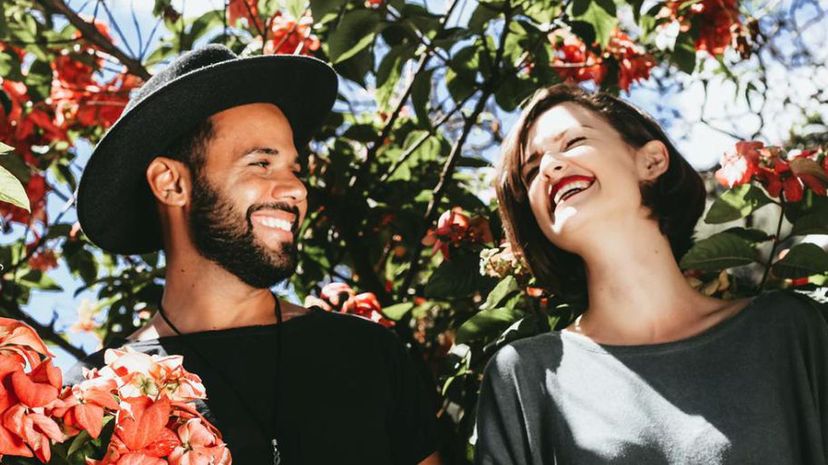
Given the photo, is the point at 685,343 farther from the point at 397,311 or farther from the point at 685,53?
the point at 685,53

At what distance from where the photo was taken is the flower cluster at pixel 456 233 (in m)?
2.27

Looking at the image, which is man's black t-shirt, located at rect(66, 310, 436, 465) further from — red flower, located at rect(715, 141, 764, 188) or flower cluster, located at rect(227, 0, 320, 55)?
flower cluster, located at rect(227, 0, 320, 55)

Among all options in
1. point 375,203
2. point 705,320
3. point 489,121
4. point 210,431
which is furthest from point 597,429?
point 489,121

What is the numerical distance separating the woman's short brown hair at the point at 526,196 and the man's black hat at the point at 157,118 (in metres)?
0.50

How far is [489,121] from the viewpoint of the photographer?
443 centimetres

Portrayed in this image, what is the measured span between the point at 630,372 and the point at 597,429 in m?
0.13

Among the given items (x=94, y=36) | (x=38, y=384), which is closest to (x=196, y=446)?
(x=38, y=384)

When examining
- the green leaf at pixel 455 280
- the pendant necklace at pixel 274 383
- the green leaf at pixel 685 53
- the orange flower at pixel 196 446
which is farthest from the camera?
the green leaf at pixel 685 53

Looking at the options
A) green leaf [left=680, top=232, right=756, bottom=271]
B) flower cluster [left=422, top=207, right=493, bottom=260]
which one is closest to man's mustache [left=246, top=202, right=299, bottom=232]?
flower cluster [left=422, top=207, right=493, bottom=260]

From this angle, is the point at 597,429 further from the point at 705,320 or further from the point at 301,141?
the point at 301,141

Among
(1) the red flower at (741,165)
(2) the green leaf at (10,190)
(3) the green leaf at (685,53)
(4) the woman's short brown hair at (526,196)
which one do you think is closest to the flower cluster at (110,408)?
(2) the green leaf at (10,190)

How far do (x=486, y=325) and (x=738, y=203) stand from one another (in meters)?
0.56

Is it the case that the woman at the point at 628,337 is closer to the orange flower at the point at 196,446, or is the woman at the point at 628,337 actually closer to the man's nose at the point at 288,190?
the man's nose at the point at 288,190

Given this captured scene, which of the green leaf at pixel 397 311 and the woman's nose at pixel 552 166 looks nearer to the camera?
the woman's nose at pixel 552 166
